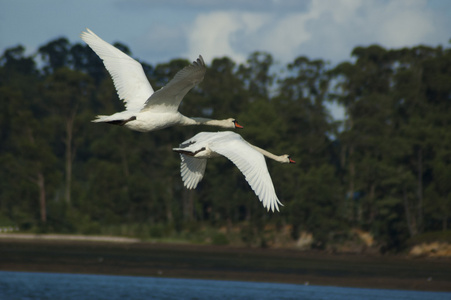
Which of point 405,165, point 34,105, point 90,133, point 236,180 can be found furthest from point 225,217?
point 34,105

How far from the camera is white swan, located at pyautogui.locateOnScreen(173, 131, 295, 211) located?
1286 centimetres

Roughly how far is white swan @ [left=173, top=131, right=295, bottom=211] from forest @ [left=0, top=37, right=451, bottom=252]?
35528 mm

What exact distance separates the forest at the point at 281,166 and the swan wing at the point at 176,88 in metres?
36.4

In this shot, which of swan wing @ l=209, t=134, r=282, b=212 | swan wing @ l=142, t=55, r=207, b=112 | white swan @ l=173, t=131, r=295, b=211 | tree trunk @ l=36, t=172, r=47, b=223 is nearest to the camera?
swan wing @ l=209, t=134, r=282, b=212

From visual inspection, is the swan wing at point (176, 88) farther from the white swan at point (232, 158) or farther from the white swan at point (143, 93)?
the white swan at point (232, 158)

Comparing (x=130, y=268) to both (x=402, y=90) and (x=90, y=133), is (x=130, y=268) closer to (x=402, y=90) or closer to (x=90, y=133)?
(x=402, y=90)

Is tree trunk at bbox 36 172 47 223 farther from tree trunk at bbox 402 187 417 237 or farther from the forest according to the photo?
tree trunk at bbox 402 187 417 237

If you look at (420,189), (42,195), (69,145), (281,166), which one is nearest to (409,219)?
(420,189)

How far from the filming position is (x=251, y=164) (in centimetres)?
1348

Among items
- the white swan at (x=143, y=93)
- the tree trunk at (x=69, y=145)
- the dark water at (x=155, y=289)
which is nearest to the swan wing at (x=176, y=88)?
the white swan at (x=143, y=93)

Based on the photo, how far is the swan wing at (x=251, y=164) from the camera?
1268 centimetres

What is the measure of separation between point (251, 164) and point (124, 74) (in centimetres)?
441

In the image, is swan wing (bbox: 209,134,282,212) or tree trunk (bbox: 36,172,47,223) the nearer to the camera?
swan wing (bbox: 209,134,282,212)

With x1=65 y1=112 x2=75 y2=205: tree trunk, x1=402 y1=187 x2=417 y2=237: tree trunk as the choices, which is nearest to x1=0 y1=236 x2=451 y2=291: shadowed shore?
x1=402 y1=187 x2=417 y2=237: tree trunk
